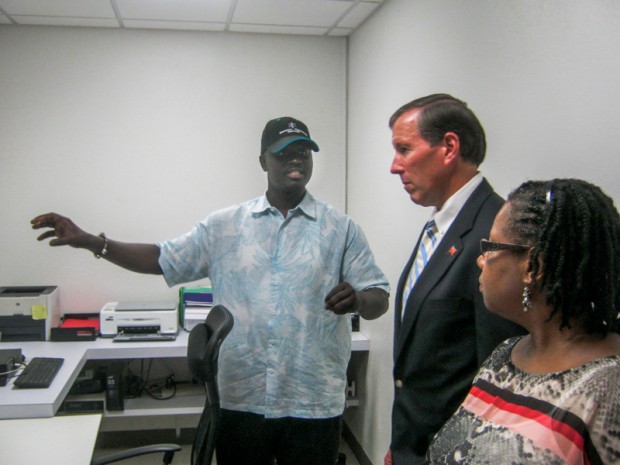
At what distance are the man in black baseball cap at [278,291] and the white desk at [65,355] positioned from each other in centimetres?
63

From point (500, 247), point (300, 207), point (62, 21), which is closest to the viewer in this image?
point (500, 247)

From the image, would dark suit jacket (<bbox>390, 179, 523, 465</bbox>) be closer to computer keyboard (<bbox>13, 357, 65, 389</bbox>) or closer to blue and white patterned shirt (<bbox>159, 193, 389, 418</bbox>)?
blue and white patterned shirt (<bbox>159, 193, 389, 418</bbox>)

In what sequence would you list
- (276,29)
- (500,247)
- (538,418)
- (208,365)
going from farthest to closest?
(276,29)
(208,365)
(500,247)
(538,418)

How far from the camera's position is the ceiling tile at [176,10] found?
292cm

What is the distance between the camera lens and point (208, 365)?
1.16 m

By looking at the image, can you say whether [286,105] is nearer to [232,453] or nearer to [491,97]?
[491,97]

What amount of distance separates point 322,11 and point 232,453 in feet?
7.16

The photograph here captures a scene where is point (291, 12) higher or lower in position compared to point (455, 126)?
higher

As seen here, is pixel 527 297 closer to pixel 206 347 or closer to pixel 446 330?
pixel 446 330

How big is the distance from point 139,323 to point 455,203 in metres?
2.19

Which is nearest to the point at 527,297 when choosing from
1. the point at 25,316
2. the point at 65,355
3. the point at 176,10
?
the point at 65,355

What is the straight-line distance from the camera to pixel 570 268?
942mm

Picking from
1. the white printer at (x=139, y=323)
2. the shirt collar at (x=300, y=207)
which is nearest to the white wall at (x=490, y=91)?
the shirt collar at (x=300, y=207)

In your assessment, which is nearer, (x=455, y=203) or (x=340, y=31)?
(x=455, y=203)
